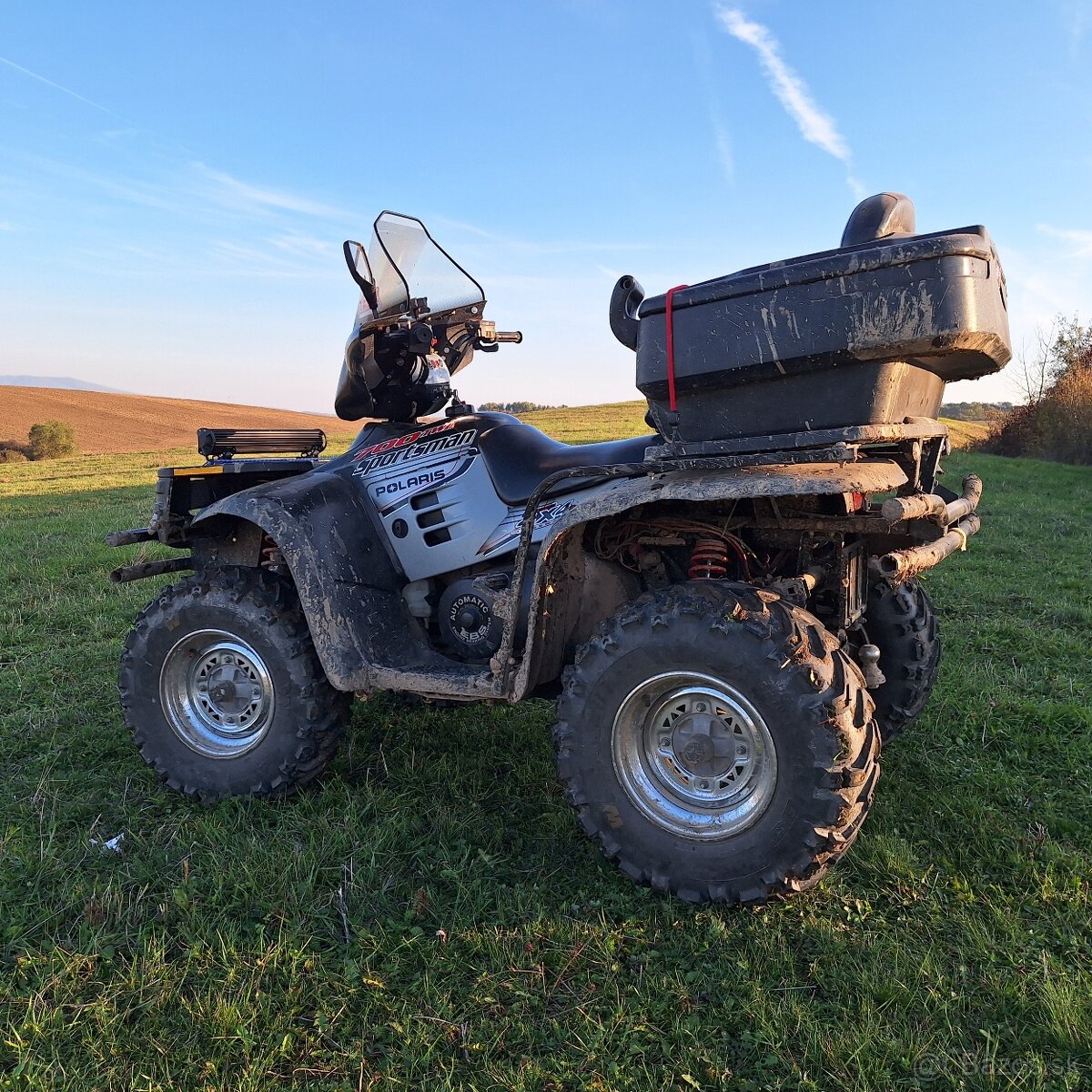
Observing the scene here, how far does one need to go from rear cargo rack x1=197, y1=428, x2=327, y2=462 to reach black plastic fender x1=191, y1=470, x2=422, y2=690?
1.42ft

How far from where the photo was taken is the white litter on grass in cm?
320

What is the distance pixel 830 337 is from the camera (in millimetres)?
2488

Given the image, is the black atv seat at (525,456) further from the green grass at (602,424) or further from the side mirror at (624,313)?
the green grass at (602,424)

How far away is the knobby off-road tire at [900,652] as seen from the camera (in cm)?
386

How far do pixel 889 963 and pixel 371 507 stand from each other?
274cm

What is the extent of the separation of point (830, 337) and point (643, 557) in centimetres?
123

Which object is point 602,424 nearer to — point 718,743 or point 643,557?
point 643,557

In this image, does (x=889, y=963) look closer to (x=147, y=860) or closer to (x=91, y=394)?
(x=147, y=860)

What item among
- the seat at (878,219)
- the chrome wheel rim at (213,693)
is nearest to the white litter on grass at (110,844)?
the chrome wheel rim at (213,693)

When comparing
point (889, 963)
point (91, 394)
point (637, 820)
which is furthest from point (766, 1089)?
point (91, 394)

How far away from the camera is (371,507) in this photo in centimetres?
387

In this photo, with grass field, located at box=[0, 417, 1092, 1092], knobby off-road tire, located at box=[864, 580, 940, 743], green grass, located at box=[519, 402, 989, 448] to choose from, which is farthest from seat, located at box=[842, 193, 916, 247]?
green grass, located at box=[519, 402, 989, 448]

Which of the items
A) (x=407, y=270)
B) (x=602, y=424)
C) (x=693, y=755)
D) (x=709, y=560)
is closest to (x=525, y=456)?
(x=709, y=560)

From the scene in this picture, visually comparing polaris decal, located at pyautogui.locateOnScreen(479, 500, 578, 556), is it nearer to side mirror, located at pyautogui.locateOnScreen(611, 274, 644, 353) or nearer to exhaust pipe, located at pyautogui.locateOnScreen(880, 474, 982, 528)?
side mirror, located at pyautogui.locateOnScreen(611, 274, 644, 353)
